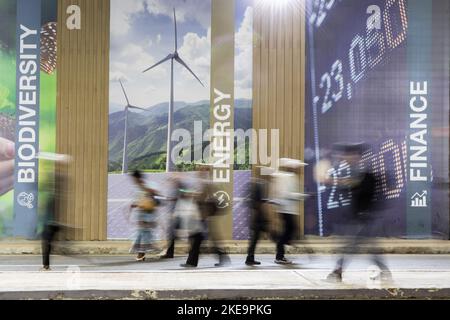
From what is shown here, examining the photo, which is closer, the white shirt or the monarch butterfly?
the white shirt

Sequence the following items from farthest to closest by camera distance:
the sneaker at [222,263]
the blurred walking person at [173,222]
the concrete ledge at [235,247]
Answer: the concrete ledge at [235,247] < the blurred walking person at [173,222] < the sneaker at [222,263]

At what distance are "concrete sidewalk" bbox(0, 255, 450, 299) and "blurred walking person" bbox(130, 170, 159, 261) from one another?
285mm

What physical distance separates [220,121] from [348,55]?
265 cm

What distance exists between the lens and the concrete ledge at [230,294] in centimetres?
716

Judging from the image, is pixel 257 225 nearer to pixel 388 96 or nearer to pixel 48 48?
pixel 388 96

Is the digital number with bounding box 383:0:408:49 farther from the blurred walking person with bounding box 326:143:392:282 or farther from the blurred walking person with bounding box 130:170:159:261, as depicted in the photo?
the blurred walking person with bounding box 130:170:159:261

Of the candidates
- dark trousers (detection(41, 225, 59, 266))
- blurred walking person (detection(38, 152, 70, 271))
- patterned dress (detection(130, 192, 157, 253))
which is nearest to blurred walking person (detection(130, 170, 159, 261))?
patterned dress (detection(130, 192, 157, 253))

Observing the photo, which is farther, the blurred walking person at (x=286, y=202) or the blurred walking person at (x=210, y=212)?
the blurred walking person at (x=286, y=202)

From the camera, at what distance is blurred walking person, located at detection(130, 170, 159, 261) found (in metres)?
10.1

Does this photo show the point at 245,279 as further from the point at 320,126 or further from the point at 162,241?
the point at 320,126

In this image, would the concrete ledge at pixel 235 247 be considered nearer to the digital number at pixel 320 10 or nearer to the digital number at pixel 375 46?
the digital number at pixel 375 46

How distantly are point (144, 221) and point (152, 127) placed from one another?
2375mm

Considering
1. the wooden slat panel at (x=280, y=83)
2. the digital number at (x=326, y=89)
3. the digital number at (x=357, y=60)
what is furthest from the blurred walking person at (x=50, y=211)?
the digital number at (x=357, y=60)

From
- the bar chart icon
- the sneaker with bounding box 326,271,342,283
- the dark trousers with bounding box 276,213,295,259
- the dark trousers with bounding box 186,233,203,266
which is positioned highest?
the bar chart icon
